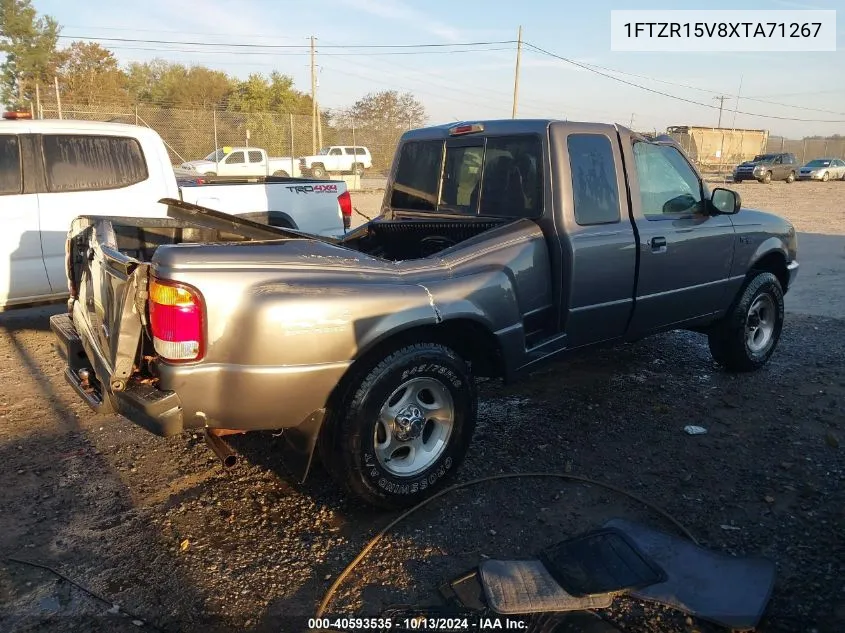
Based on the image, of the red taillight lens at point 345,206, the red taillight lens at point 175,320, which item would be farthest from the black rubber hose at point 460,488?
the red taillight lens at point 345,206

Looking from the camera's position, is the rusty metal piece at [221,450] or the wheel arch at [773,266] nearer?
the rusty metal piece at [221,450]

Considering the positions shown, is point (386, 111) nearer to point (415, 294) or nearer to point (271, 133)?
point (271, 133)

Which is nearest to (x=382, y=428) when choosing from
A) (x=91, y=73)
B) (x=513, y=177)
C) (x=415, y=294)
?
(x=415, y=294)

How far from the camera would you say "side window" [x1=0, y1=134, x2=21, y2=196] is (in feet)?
19.5

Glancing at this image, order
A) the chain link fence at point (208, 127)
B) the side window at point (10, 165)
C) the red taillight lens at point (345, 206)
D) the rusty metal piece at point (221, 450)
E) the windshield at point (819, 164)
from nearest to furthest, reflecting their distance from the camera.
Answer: the rusty metal piece at point (221, 450), the side window at point (10, 165), the red taillight lens at point (345, 206), the chain link fence at point (208, 127), the windshield at point (819, 164)

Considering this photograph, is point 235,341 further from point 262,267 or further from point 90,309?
point 90,309

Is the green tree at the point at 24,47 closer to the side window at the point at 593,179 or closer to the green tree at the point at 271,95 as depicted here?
the green tree at the point at 271,95

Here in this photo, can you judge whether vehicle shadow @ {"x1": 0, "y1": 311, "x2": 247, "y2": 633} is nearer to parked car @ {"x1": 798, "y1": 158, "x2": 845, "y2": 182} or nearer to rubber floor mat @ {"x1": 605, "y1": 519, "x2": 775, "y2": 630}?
rubber floor mat @ {"x1": 605, "y1": 519, "x2": 775, "y2": 630}

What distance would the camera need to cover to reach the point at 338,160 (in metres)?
32.2

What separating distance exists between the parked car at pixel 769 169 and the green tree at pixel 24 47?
38602 mm

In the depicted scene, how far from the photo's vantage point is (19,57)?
37781 mm

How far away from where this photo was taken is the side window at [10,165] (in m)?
5.94

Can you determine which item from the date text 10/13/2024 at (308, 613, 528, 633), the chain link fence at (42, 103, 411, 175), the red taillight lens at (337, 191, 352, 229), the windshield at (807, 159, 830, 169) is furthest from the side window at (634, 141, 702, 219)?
the windshield at (807, 159, 830, 169)

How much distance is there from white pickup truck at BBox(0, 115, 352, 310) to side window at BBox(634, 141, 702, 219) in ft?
13.5
